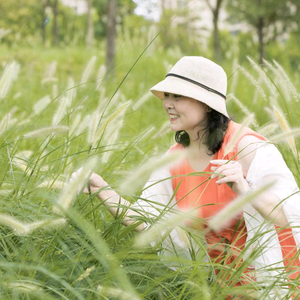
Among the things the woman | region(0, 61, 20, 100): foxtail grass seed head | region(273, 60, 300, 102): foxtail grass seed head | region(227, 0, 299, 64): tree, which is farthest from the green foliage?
region(0, 61, 20, 100): foxtail grass seed head

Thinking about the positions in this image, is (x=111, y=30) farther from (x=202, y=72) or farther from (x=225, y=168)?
(x=225, y=168)

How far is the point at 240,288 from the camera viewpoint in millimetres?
1583

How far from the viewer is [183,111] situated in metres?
2.22

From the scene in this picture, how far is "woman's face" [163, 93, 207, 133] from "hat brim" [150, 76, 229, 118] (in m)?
0.06

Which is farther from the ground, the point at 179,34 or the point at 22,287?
the point at 22,287

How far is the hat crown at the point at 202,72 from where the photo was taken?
7.37ft

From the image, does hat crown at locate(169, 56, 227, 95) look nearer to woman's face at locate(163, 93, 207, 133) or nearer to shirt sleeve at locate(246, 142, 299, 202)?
woman's face at locate(163, 93, 207, 133)

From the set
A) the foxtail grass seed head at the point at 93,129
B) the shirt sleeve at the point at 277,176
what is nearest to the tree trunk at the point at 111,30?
the shirt sleeve at the point at 277,176

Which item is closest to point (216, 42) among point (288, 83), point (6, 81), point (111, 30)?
point (111, 30)

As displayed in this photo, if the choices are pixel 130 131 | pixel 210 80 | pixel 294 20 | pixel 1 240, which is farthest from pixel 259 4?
pixel 1 240

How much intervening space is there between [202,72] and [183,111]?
19 centimetres

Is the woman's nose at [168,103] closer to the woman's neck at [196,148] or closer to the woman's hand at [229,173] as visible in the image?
the woman's neck at [196,148]

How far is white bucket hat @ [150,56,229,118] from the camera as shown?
7.14ft

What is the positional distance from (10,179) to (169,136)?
5.59 ft
